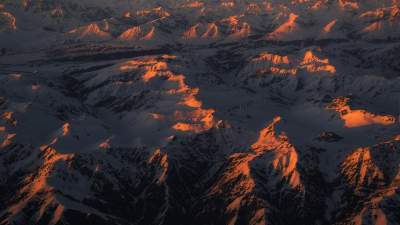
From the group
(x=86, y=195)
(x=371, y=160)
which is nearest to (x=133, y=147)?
(x=86, y=195)

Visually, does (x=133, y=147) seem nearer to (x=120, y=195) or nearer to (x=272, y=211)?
(x=120, y=195)

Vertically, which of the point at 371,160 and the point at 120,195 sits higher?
the point at 371,160

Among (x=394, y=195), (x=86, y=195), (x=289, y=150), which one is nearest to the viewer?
(x=394, y=195)

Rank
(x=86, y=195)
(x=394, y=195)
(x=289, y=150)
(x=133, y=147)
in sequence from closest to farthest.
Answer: (x=394, y=195)
(x=86, y=195)
(x=289, y=150)
(x=133, y=147)

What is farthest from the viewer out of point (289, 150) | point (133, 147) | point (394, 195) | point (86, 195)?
point (133, 147)

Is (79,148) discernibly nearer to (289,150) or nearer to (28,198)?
(28,198)

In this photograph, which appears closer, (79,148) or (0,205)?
(0,205)

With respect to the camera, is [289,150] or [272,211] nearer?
[272,211]

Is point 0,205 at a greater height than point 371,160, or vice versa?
point 371,160

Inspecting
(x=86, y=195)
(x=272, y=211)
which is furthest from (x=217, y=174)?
(x=86, y=195)
